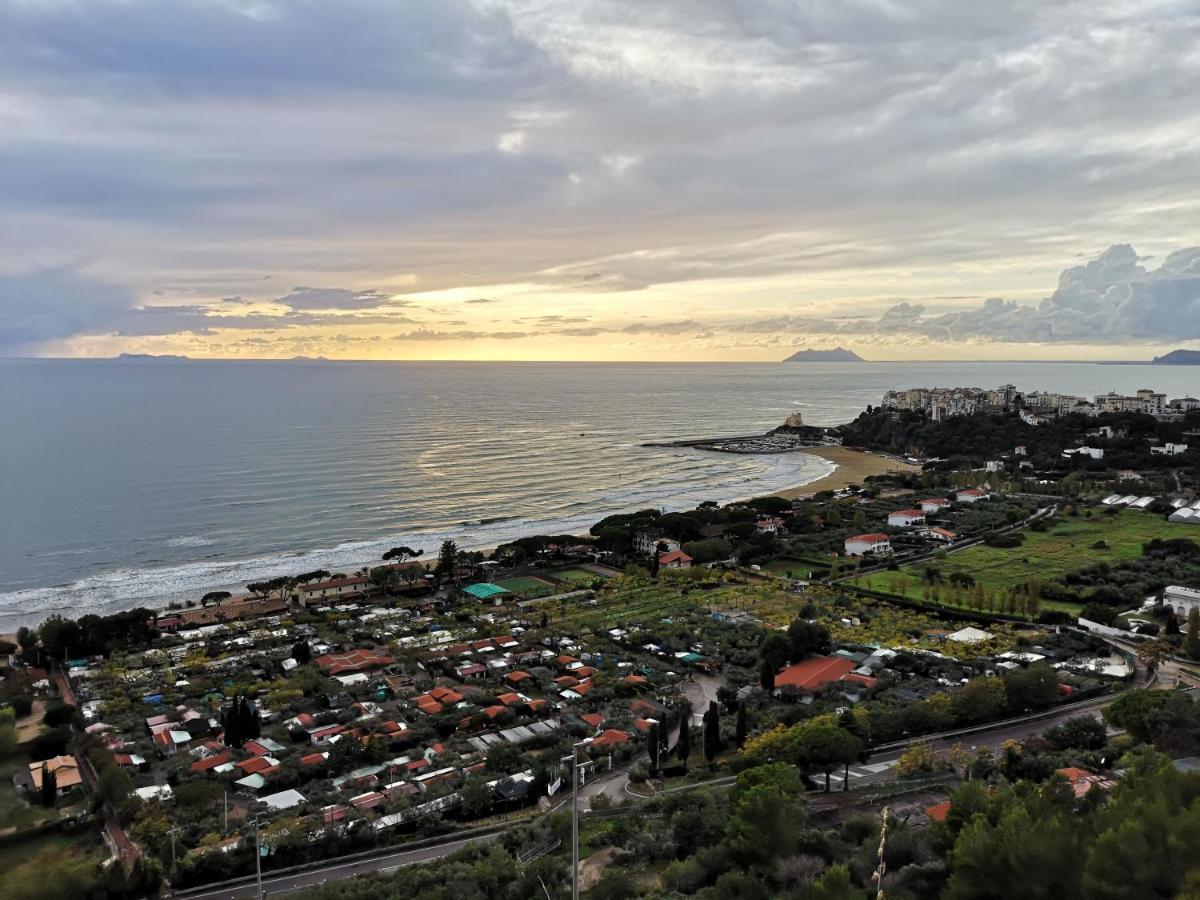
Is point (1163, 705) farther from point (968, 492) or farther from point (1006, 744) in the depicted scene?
point (968, 492)

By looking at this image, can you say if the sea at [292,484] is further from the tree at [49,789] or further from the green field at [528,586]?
the tree at [49,789]

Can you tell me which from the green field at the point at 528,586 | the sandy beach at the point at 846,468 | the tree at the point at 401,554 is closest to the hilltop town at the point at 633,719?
the green field at the point at 528,586

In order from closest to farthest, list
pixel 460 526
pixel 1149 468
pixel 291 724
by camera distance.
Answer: pixel 291 724
pixel 460 526
pixel 1149 468

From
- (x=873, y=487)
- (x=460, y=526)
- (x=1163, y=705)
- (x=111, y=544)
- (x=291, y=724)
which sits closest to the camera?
(x=1163, y=705)

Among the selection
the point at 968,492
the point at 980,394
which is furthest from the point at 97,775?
the point at 980,394

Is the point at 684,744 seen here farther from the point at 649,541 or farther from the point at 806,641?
the point at 649,541

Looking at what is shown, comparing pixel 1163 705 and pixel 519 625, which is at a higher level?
pixel 1163 705

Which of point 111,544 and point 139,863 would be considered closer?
point 139,863
